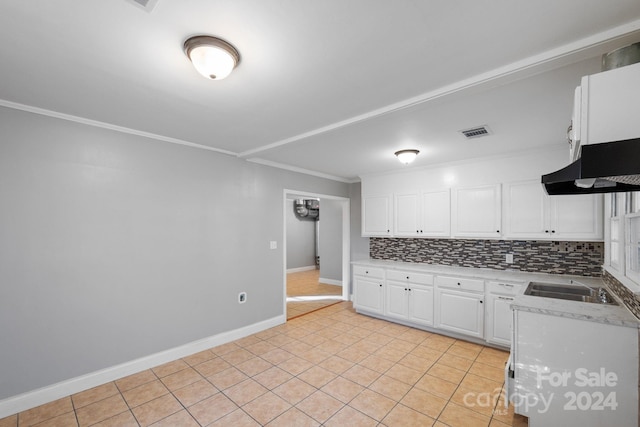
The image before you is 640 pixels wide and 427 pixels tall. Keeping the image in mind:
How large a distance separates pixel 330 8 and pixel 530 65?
48.6 inches

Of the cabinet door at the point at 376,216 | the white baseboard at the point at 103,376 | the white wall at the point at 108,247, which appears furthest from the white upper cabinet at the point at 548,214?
the white baseboard at the point at 103,376

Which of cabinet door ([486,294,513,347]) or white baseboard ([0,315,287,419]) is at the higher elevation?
cabinet door ([486,294,513,347])

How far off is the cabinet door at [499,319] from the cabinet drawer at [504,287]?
6 cm

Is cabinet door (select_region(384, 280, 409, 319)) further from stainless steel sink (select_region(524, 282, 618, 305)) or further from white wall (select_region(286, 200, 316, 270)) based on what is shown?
white wall (select_region(286, 200, 316, 270))

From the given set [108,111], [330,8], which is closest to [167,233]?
[108,111]

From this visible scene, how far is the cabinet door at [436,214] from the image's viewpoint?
409 centimetres

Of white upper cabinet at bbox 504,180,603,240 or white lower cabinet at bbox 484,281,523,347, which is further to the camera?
white lower cabinet at bbox 484,281,523,347

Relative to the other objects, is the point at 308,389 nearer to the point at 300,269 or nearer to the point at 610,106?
the point at 610,106

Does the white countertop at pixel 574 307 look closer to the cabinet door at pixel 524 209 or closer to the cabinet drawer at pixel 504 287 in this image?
the cabinet drawer at pixel 504 287

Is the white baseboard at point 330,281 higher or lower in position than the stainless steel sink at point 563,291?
lower

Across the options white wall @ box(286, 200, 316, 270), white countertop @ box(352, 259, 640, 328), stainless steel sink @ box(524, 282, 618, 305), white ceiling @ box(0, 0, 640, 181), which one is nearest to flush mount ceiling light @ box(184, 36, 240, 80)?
white ceiling @ box(0, 0, 640, 181)

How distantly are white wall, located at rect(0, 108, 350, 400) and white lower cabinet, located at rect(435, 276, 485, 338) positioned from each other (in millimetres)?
2565

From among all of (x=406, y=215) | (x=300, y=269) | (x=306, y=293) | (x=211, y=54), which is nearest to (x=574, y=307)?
(x=406, y=215)

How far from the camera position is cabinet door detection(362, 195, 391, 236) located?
4.75m
